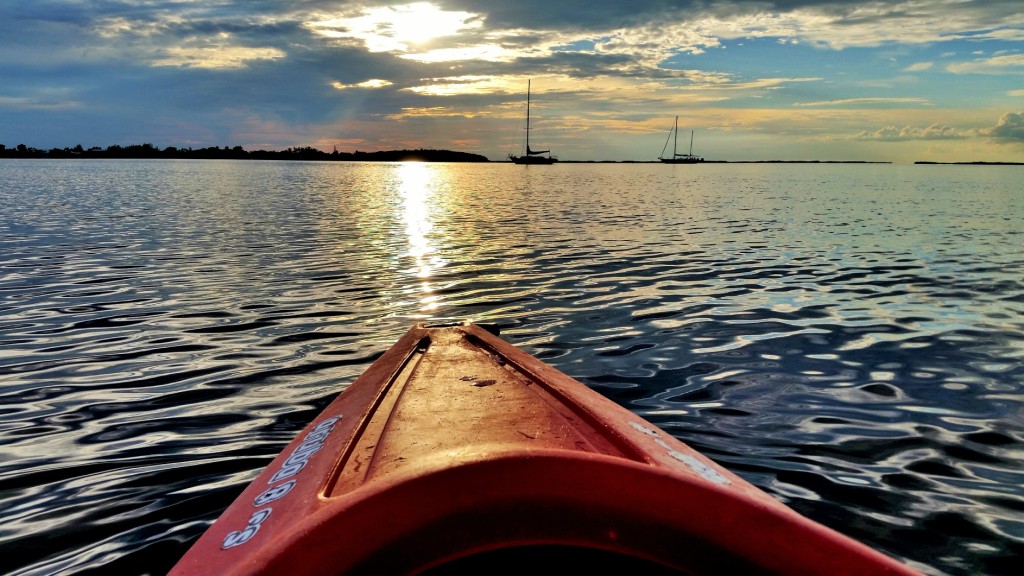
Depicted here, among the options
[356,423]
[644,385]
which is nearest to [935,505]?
[644,385]

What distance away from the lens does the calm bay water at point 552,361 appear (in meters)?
4.06

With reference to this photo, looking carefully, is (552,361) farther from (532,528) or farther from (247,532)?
(532,528)

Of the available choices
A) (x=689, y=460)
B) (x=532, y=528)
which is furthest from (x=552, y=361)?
(x=532, y=528)

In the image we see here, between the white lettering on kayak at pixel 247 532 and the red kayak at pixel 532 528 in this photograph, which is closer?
the red kayak at pixel 532 528

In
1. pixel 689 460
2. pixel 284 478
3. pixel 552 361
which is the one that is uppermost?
pixel 689 460

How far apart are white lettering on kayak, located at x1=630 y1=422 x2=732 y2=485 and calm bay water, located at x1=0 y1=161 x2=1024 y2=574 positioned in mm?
1480

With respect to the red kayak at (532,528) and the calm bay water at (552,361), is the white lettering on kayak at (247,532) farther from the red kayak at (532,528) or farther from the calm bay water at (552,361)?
the calm bay water at (552,361)

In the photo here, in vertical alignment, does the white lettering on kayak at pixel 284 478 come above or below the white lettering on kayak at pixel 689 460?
below

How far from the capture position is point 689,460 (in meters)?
2.89

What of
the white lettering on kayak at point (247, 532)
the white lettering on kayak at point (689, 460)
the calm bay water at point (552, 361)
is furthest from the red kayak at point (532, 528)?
the calm bay water at point (552, 361)

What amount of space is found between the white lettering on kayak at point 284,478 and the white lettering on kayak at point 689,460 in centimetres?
160

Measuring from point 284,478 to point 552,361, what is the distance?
4437mm

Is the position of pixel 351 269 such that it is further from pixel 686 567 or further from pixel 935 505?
pixel 686 567

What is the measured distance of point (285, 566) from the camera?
1.76 m
